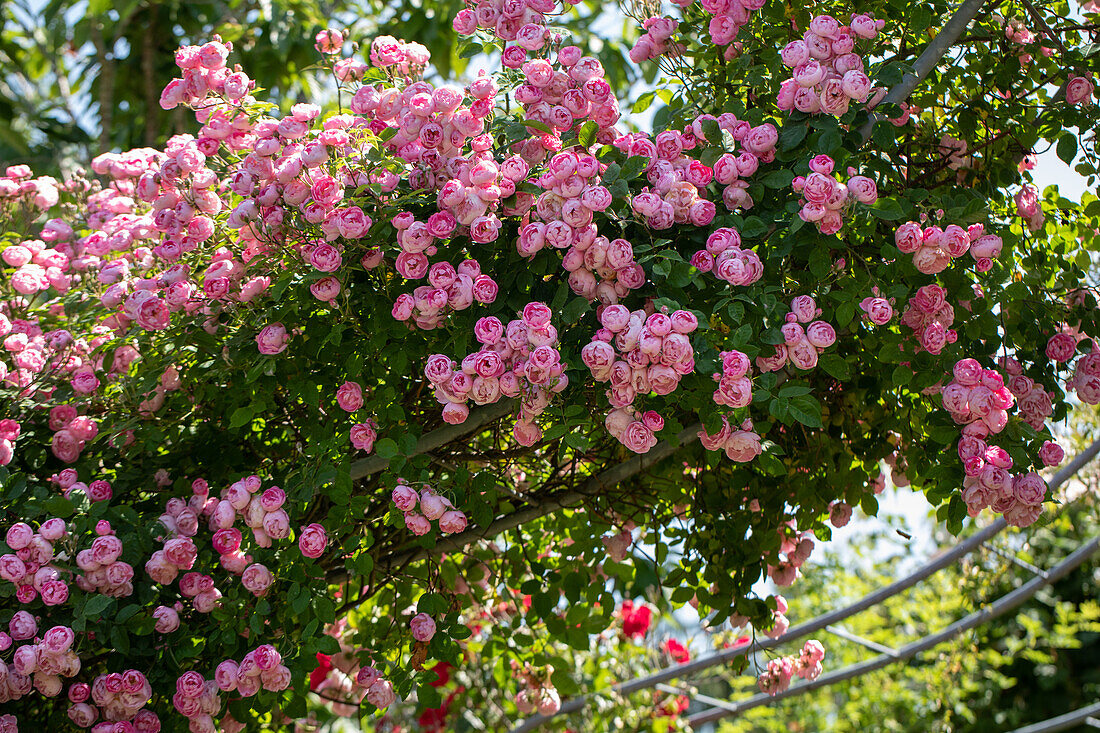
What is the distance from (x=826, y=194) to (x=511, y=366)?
513 millimetres

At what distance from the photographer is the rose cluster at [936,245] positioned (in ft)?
4.41

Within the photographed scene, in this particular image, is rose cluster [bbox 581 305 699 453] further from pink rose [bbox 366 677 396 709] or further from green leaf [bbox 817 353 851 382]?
pink rose [bbox 366 677 396 709]

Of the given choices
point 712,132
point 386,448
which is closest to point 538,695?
point 386,448

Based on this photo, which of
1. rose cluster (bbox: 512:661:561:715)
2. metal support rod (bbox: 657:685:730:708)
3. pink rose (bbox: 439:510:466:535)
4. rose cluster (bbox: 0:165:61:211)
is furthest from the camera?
metal support rod (bbox: 657:685:730:708)

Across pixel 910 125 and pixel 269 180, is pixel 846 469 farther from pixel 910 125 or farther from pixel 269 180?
pixel 269 180

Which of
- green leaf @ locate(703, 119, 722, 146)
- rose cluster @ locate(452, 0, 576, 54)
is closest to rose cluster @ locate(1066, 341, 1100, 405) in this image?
green leaf @ locate(703, 119, 722, 146)

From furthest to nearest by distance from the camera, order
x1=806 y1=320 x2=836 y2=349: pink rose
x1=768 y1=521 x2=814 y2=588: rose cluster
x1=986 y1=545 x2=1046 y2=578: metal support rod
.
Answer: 1. x1=986 y1=545 x2=1046 y2=578: metal support rod
2. x1=768 y1=521 x2=814 y2=588: rose cluster
3. x1=806 y1=320 x2=836 y2=349: pink rose

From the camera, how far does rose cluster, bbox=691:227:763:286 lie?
1.30 meters

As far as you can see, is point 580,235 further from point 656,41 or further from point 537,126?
point 656,41

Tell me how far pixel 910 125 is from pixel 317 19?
9.55 ft

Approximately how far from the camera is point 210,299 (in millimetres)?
1602

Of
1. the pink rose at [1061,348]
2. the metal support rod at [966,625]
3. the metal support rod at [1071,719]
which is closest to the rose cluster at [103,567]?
the pink rose at [1061,348]

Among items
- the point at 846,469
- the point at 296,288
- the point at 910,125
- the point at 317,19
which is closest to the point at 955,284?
the point at 910,125

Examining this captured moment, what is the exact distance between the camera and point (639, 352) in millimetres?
1254
